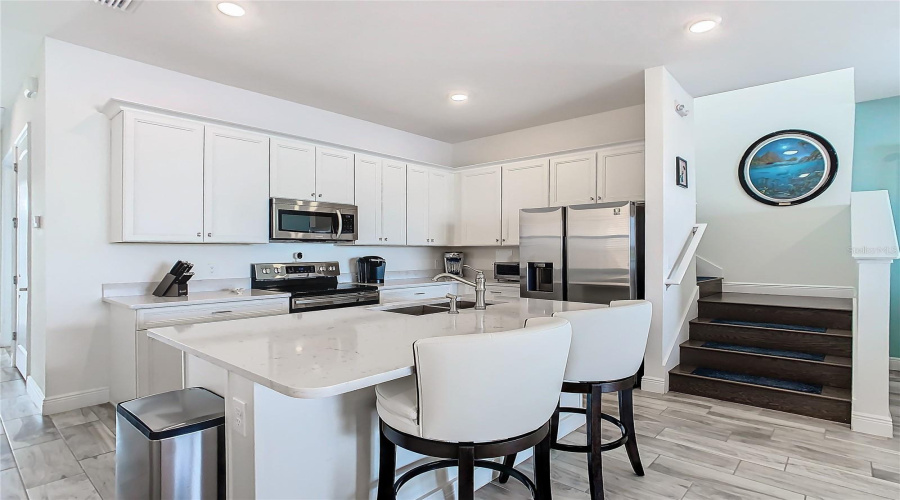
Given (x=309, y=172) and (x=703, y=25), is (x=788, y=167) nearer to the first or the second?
(x=703, y=25)

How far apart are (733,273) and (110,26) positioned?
629 cm

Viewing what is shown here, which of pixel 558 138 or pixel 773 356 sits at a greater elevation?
pixel 558 138

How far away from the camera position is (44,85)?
10.4 feet

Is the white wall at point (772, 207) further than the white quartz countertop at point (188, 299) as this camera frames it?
Yes

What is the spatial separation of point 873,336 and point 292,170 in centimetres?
449

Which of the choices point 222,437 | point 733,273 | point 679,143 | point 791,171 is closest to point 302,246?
point 222,437

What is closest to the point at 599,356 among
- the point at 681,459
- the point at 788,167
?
the point at 681,459

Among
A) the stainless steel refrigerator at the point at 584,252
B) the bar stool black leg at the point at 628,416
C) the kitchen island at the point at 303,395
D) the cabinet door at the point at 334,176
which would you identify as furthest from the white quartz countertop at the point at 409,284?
the bar stool black leg at the point at 628,416

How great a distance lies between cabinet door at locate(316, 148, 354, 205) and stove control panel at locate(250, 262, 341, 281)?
668mm

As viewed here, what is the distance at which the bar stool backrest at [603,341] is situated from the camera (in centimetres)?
188

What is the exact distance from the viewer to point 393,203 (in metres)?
4.93

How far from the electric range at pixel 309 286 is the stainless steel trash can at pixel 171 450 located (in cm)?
211

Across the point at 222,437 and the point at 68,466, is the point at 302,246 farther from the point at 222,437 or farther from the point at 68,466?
the point at 222,437

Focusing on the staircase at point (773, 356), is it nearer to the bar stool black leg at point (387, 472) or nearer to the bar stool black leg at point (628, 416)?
the bar stool black leg at point (628, 416)
